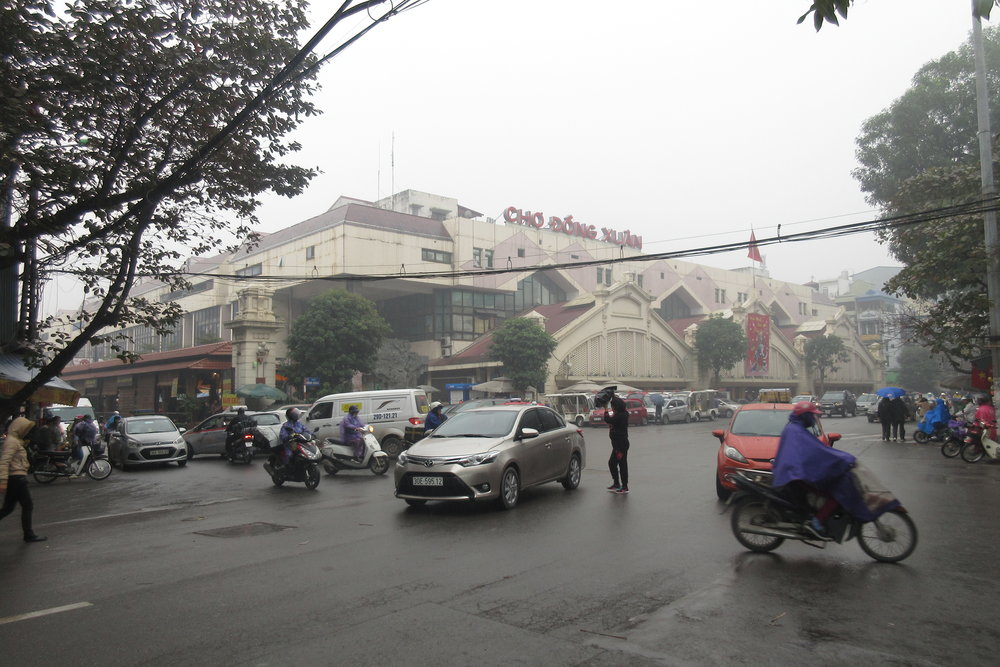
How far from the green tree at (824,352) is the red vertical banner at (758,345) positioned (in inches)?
186

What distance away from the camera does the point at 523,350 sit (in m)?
40.6

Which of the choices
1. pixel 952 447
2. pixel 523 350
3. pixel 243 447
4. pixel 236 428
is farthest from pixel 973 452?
pixel 523 350

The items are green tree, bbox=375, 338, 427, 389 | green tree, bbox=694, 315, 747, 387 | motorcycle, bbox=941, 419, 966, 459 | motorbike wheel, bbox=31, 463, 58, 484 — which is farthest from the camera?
green tree, bbox=694, 315, 747, 387

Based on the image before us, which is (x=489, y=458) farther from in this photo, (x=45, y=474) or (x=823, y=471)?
(x=45, y=474)

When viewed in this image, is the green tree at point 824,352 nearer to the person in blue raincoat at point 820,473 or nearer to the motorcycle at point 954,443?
the motorcycle at point 954,443

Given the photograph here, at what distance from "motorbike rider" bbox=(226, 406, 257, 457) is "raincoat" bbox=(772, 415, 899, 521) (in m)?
17.6

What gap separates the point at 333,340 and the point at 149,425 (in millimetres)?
16919

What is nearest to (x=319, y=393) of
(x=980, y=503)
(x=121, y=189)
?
(x=121, y=189)

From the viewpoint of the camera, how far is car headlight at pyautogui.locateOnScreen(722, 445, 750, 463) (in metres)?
10.3

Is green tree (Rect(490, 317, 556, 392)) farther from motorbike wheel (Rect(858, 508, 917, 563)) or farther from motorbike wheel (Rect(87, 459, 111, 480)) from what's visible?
motorbike wheel (Rect(858, 508, 917, 563))

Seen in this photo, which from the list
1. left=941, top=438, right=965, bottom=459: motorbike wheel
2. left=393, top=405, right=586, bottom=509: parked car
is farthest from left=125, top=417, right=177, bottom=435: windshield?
left=941, top=438, right=965, bottom=459: motorbike wheel

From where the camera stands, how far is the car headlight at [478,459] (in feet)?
32.1

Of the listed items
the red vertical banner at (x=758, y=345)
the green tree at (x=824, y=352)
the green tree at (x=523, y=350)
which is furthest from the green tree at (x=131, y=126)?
the green tree at (x=824, y=352)

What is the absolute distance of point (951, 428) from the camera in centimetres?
1866
